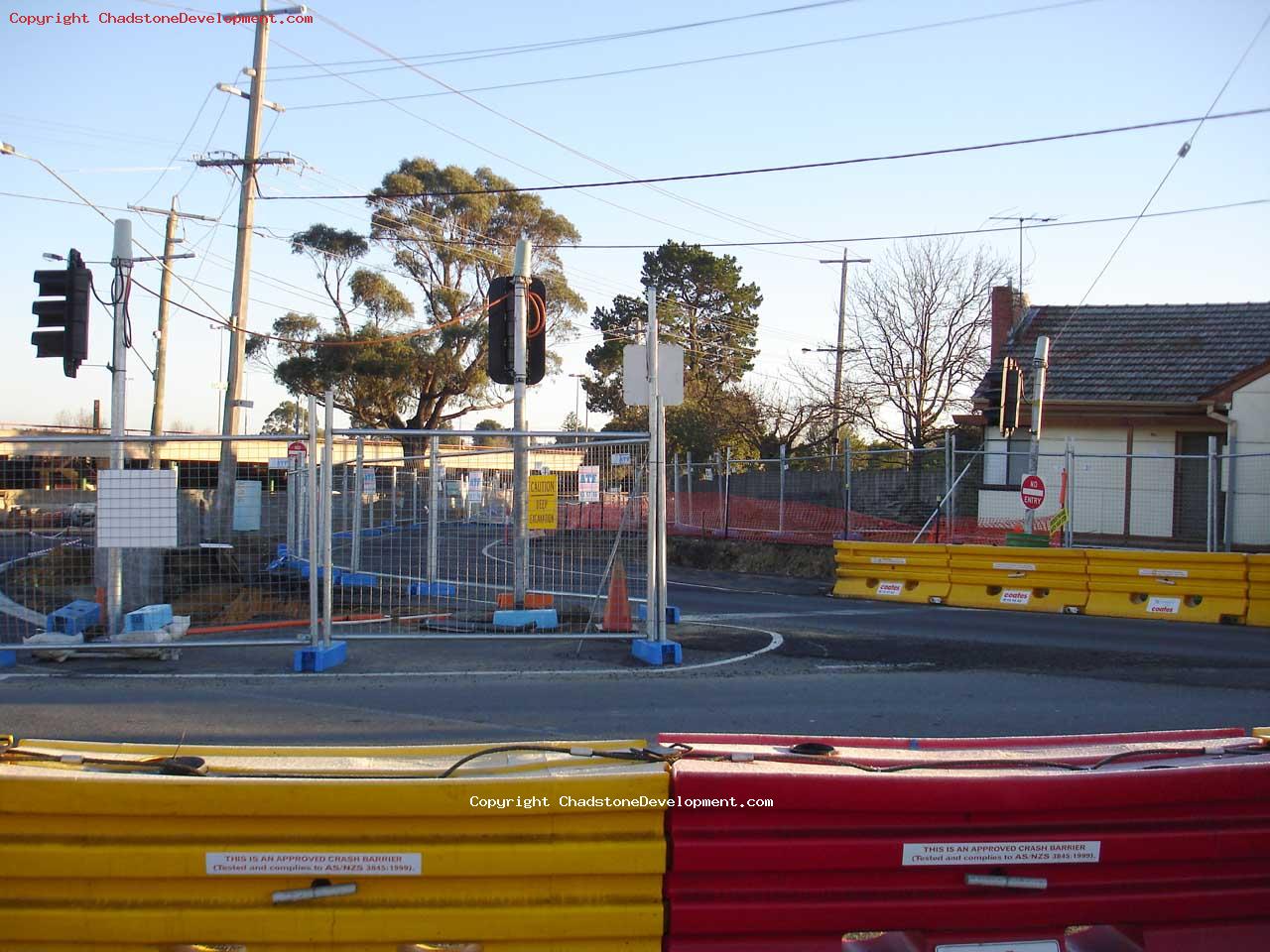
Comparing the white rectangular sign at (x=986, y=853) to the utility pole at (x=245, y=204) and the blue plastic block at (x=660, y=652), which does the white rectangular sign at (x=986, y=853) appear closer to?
the blue plastic block at (x=660, y=652)

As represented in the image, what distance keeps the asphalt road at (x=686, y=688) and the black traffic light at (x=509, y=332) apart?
330 cm

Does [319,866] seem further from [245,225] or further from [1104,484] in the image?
[245,225]

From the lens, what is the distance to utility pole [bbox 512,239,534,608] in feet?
36.0

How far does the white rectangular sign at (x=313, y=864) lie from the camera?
3322 millimetres

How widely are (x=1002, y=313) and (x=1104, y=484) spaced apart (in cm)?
675

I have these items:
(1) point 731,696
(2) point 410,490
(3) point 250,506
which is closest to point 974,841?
(1) point 731,696

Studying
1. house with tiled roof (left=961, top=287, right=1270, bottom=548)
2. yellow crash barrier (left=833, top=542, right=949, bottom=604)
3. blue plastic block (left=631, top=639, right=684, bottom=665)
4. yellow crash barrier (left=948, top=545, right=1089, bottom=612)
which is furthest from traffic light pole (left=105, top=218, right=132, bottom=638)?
house with tiled roof (left=961, top=287, right=1270, bottom=548)

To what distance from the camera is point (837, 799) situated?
11.3 feet

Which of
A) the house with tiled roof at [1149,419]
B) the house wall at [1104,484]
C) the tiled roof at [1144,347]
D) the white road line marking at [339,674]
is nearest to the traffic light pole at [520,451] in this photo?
the white road line marking at [339,674]

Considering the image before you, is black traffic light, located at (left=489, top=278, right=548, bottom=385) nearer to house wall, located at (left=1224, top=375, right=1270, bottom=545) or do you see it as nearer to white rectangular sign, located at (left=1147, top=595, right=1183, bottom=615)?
white rectangular sign, located at (left=1147, top=595, right=1183, bottom=615)

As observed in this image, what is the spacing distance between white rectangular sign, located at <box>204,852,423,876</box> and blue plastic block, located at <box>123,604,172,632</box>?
756 cm

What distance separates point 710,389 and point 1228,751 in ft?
130

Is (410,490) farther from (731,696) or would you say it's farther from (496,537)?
(731,696)

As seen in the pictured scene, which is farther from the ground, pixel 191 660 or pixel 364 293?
pixel 364 293
